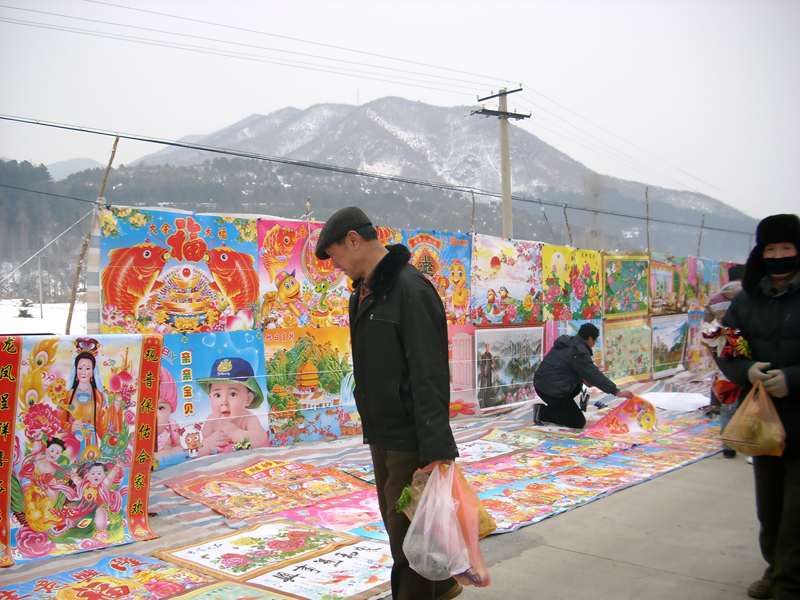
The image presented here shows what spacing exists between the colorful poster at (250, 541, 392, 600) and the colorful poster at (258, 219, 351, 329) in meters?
3.18

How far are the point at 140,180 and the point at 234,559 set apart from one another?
5753 centimetres

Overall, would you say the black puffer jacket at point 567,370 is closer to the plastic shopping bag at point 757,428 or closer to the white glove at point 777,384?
the plastic shopping bag at point 757,428

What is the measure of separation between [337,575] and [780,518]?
232 cm

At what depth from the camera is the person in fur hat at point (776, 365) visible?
108 inches

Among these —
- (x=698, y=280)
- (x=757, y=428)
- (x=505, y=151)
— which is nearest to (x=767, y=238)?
(x=757, y=428)

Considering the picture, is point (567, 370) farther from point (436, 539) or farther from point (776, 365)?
point (436, 539)

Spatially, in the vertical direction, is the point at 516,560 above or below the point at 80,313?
below

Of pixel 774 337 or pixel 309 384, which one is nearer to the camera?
pixel 774 337

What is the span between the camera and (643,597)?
9.85 ft

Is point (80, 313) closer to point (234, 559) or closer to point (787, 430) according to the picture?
point (234, 559)

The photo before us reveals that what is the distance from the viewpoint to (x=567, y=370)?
7.40 metres

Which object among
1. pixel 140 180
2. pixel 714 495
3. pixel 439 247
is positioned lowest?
pixel 714 495

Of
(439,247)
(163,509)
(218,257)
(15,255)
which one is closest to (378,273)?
(163,509)

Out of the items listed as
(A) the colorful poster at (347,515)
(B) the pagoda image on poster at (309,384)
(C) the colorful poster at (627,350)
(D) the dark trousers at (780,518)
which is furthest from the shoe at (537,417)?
(D) the dark trousers at (780,518)
